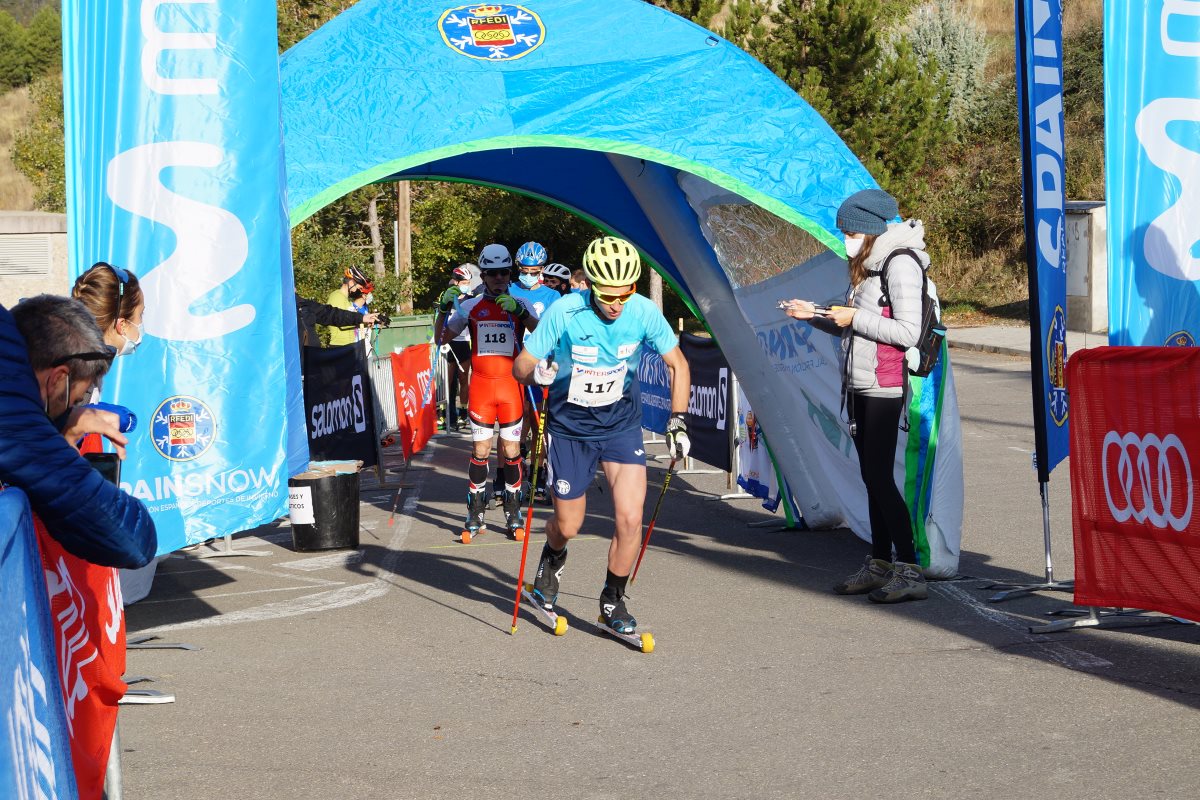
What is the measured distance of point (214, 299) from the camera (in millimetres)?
6359

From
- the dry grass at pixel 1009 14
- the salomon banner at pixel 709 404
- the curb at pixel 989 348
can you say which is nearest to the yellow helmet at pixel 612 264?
the salomon banner at pixel 709 404

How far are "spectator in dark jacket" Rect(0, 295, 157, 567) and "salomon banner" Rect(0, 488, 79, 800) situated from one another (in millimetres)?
92

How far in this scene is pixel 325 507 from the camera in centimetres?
984

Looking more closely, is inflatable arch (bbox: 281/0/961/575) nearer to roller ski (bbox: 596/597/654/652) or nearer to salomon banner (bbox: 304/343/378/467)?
roller ski (bbox: 596/597/654/652)

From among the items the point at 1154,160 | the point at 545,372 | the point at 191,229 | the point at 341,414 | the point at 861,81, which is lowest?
the point at 341,414

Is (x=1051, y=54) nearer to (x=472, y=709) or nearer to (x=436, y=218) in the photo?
(x=472, y=709)

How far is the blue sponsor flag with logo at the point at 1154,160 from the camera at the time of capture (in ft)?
22.9

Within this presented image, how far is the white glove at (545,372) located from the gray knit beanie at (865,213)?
1.80 meters

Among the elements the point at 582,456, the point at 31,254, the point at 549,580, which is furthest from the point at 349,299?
the point at 31,254

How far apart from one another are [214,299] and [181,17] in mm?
1303

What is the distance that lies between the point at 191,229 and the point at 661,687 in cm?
305

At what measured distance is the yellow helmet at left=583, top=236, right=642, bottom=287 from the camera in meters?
6.78

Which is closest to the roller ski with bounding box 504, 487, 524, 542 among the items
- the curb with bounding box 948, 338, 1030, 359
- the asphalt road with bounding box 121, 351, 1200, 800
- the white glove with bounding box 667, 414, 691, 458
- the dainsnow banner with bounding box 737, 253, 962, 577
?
the asphalt road with bounding box 121, 351, 1200, 800

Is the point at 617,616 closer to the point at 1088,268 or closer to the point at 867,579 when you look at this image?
the point at 867,579
